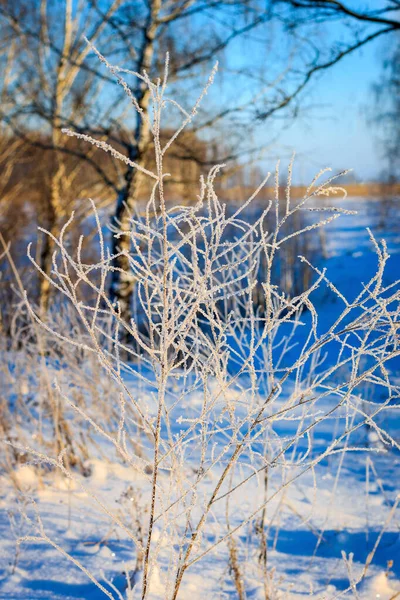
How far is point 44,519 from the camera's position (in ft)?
6.51

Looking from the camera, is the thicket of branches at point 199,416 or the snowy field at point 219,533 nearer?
the thicket of branches at point 199,416

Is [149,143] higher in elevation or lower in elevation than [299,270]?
higher

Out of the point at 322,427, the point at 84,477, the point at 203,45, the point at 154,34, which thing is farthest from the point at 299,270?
the point at 84,477

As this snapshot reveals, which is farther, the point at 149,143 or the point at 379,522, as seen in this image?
the point at 149,143

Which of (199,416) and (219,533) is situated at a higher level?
(199,416)

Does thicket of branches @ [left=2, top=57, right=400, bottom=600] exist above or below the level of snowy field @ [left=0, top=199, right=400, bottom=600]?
above

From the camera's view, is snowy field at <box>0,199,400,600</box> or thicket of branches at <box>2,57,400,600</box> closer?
thicket of branches at <box>2,57,400,600</box>

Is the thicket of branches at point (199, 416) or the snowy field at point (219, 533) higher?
the thicket of branches at point (199, 416)

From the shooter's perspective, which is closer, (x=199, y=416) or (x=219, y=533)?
(x=199, y=416)

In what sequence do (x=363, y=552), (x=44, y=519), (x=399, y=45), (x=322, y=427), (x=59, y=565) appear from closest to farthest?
(x=59, y=565) < (x=363, y=552) < (x=44, y=519) < (x=322, y=427) < (x=399, y=45)

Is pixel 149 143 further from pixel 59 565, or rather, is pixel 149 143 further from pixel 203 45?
pixel 59 565

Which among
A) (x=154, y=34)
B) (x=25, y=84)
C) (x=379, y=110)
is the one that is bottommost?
(x=154, y=34)

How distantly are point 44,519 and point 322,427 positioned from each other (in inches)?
67.8

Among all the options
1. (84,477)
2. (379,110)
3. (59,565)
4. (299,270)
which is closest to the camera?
(59,565)
